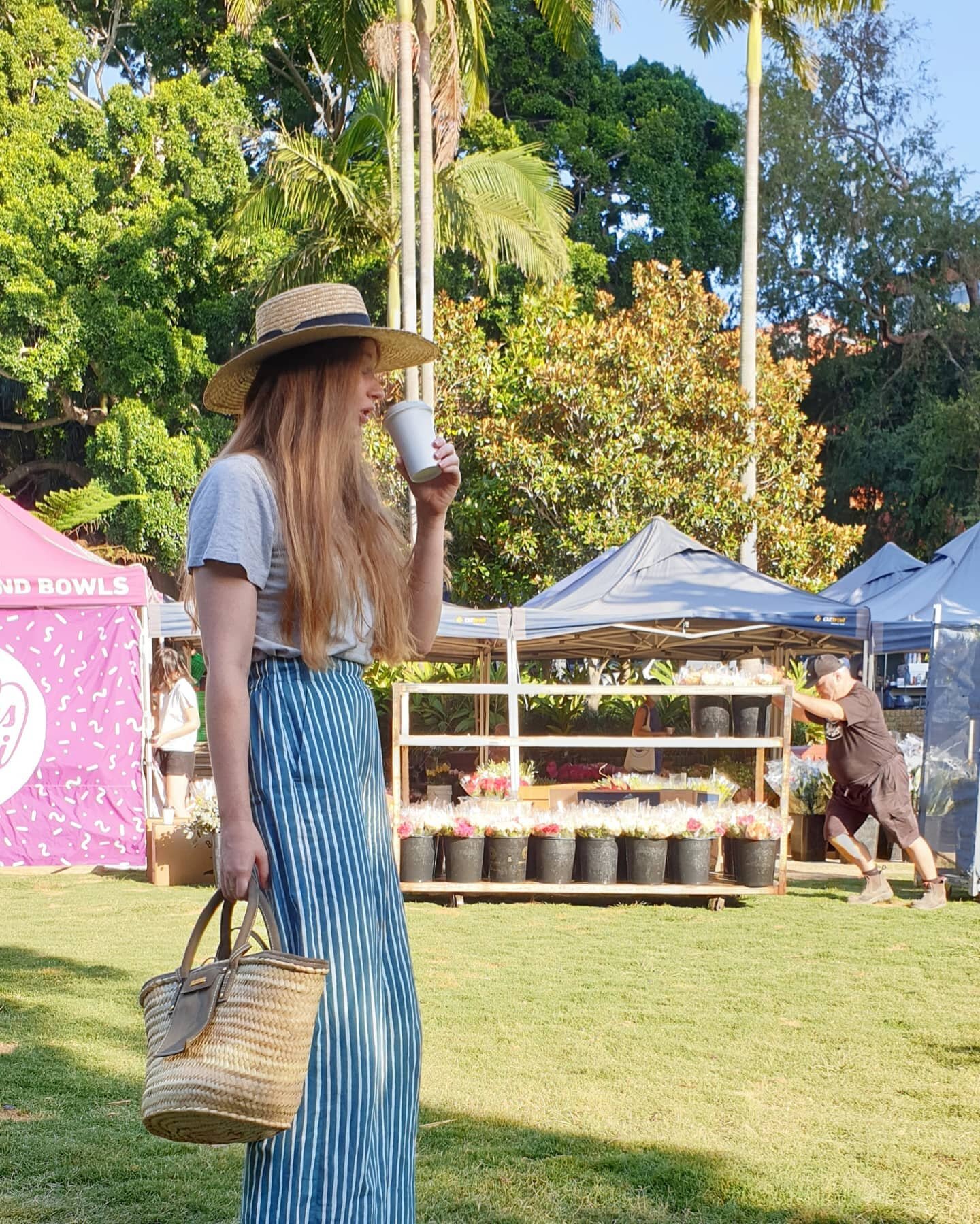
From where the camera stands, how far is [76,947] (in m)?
7.55

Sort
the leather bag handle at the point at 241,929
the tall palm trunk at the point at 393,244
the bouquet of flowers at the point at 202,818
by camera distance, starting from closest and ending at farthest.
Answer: the leather bag handle at the point at 241,929 < the bouquet of flowers at the point at 202,818 < the tall palm trunk at the point at 393,244

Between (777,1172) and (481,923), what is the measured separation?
15.9 feet

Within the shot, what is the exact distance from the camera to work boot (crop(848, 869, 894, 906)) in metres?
9.60

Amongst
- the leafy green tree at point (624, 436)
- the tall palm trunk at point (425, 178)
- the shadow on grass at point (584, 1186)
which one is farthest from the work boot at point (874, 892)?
the tall palm trunk at point (425, 178)

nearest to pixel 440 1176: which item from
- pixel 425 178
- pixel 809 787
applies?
pixel 809 787

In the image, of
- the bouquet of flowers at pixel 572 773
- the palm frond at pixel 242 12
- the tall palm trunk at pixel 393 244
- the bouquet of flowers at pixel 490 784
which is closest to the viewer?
the bouquet of flowers at pixel 490 784

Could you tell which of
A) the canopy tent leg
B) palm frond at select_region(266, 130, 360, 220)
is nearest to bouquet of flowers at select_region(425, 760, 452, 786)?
the canopy tent leg

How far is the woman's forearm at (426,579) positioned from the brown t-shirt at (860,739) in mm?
7049

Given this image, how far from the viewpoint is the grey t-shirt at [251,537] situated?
240 cm

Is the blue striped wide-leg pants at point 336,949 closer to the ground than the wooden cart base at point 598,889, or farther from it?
farther from it

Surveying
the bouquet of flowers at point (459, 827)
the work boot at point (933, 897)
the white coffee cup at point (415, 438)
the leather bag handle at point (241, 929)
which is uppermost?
the white coffee cup at point (415, 438)

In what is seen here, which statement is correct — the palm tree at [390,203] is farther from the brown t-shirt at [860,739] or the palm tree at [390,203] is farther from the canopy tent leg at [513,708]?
the brown t-shirt at [860,739]

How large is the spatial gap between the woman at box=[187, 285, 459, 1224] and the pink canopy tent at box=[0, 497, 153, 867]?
8.25m

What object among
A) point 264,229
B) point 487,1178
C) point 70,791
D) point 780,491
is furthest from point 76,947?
point 264,229
